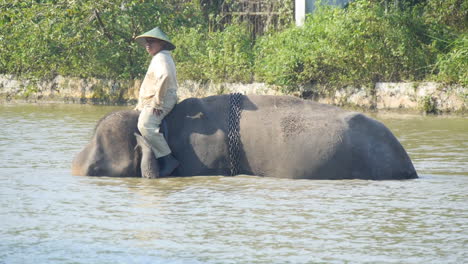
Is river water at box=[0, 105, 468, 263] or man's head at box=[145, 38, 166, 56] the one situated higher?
man's head at box=[145, 38, 166, 56]

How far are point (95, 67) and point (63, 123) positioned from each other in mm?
5581

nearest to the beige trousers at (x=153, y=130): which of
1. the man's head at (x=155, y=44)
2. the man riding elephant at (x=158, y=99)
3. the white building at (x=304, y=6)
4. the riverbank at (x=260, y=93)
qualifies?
the man riding elephant at (x=158, y=99)

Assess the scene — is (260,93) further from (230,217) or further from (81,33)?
(230,217)

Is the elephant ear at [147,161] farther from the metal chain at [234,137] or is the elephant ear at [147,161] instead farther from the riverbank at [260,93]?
the riverbank at [260,93]

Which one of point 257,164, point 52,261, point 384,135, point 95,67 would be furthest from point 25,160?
point 95,67

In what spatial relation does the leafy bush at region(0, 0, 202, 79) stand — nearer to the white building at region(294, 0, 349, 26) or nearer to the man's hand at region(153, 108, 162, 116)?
the white building at region(294, 0, 349, 26)

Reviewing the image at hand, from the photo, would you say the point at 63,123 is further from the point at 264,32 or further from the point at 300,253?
the point at 300,253

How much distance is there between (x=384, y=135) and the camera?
8.73 meters

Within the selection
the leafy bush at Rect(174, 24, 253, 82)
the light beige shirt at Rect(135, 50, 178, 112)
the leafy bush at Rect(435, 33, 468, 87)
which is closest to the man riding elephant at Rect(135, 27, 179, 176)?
the light beige shirt at Rect(135, 50, 178, 112)

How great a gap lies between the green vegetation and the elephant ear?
739cm

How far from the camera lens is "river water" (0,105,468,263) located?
5.71 metres

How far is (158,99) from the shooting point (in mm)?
8914

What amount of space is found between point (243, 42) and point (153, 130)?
1008cm

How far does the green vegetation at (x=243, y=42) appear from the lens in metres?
16.1
